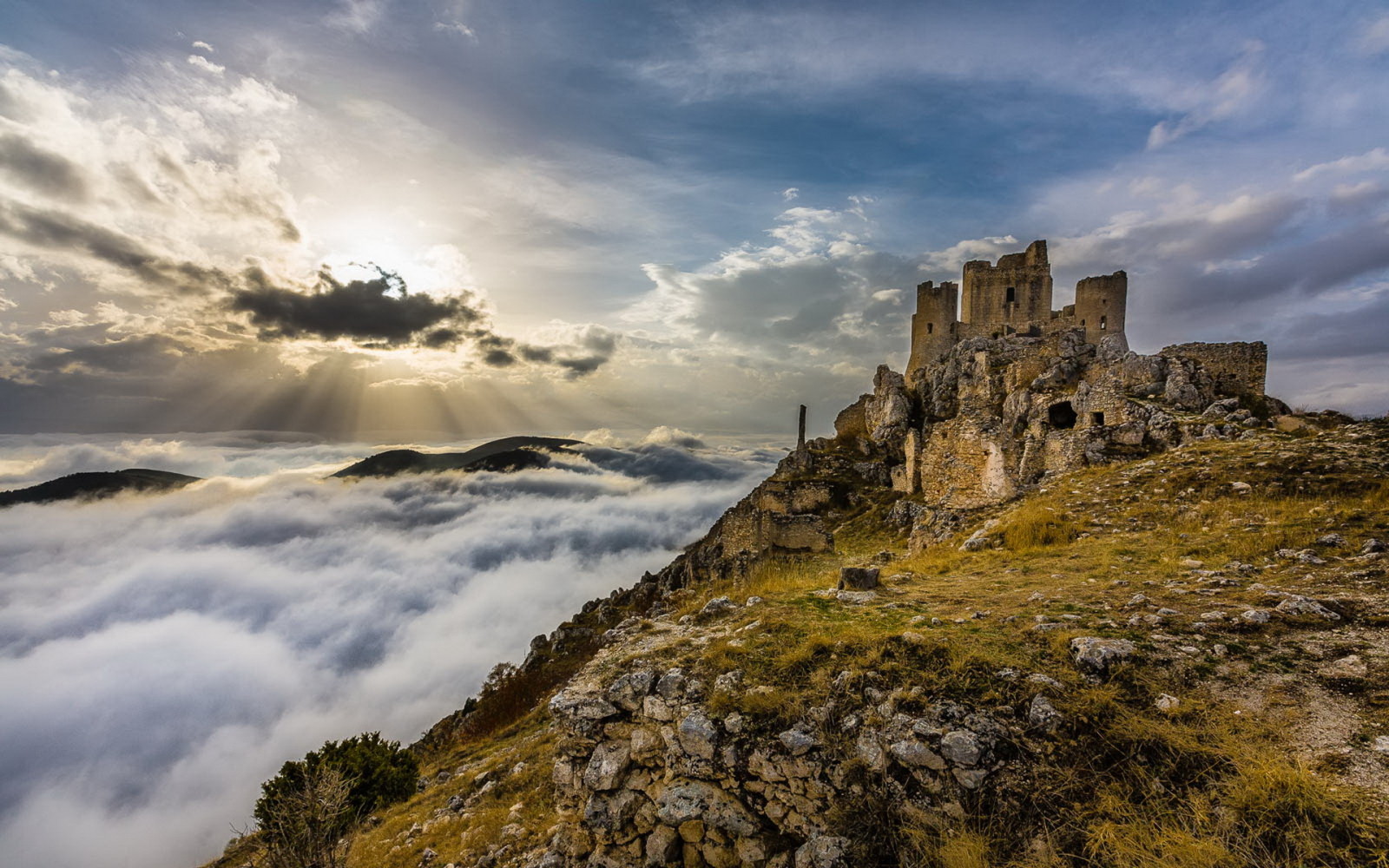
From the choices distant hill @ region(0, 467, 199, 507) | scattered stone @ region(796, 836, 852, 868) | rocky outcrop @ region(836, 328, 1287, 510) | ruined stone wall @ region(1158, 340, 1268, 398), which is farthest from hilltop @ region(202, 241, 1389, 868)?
distant hill @ region(0, 467, 199, 507)

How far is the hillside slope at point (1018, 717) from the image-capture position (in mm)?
3623

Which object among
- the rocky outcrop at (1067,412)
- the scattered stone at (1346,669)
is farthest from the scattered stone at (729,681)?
the rocky outcrop at (1067,412)

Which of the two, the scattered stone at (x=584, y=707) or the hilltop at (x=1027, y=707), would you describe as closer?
the hilltop at (x=1027, y=707)

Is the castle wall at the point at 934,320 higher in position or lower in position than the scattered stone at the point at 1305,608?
higher

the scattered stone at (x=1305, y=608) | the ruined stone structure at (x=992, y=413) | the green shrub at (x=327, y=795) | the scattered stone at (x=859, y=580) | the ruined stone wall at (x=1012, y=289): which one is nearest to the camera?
the scattered stone at (x=1305, y=608)

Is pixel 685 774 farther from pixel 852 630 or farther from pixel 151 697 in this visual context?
pixel 151 697

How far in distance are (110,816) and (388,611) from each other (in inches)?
3095

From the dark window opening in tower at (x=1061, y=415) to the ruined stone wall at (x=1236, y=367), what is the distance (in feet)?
14.6

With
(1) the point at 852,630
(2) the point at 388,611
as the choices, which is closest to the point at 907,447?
(1) the point at 852,630

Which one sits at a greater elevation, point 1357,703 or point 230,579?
point 1357,703

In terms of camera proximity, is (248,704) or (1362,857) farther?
(248,704)

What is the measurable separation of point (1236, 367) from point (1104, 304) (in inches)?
998

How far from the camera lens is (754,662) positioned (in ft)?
19.2

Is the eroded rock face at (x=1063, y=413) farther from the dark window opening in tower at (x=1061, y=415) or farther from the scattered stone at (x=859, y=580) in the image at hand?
the scattered stone at (x=859, y=580)
